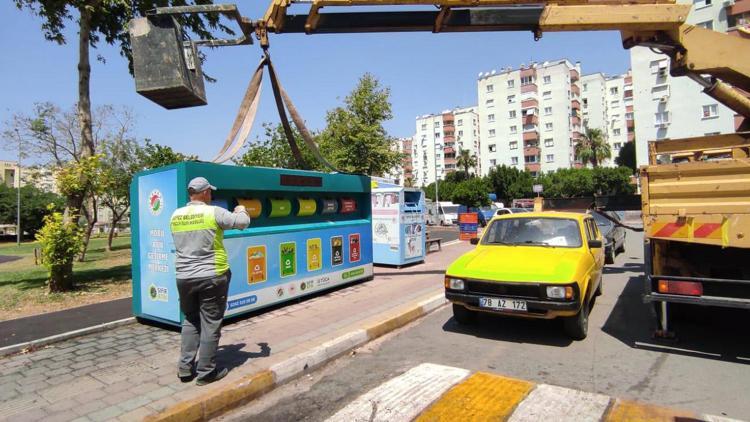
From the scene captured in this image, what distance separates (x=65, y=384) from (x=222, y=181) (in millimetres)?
2936

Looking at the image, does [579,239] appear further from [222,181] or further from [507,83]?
[507,83]

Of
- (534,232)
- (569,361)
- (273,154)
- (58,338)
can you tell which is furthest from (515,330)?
(273,154)

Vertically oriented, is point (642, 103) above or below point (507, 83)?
below

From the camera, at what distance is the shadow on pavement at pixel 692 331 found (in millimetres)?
4898

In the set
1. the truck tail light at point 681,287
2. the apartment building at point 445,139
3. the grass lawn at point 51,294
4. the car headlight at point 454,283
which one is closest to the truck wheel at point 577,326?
the truck tail light at point 681,287

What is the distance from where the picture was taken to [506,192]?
6456cm

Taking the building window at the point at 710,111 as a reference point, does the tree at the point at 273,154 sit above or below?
below

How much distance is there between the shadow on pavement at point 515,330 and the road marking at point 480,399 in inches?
55.6

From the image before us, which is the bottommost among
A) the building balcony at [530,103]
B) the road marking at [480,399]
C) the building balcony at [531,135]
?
the road marking at [480,399]

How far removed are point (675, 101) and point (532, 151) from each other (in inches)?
1226

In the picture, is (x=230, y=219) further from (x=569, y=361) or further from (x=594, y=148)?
(x=594, y=148)

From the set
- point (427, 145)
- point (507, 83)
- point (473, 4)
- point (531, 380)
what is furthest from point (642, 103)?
point (427, 145)

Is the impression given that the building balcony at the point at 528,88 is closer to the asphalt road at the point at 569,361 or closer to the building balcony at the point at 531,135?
the building balcony at the point at 531,135

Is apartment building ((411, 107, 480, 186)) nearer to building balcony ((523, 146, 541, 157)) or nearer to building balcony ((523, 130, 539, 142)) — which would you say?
building balcony ((523, 146, 541, 157))
